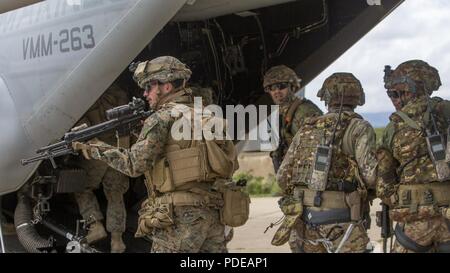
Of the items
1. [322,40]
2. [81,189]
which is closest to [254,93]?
[322,40]

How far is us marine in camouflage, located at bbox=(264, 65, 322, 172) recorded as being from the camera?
5.50 metres

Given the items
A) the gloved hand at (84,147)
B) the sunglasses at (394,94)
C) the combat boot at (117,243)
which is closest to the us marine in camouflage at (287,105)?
the sunglasses at (394,94)

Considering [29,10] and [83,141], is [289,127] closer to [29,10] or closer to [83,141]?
[83,141]

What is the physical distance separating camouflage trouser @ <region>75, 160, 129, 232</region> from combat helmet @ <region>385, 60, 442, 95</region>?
8.31 ft

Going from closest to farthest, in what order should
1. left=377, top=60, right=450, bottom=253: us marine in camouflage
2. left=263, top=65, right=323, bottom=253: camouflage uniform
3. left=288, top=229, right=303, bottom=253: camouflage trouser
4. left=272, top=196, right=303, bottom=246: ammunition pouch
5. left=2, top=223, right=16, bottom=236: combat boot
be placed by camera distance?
1. left=377, top=60, right=450, bottom=253: us marine in camouflage
2. left=272, top=196, right=303, bottom=246: ammunition pouch
3. left=288, top=229, right=303, bottom=253: camouflage trouser
4. left=263, top=65, right=323, bottom=253: camouflage uniform
5. left=2, top=223, right=16, bottom=236: combat boot

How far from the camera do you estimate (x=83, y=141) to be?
4828 mm

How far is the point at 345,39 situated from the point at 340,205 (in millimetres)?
2039

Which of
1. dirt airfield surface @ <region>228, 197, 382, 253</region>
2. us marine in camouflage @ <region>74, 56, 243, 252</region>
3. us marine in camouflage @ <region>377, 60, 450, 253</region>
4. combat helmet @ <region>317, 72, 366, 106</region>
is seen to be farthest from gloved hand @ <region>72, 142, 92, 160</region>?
dirt airfield surface @ <region>228, 197, 382, 253</region>

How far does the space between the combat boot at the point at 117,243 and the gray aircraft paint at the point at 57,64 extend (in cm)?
88

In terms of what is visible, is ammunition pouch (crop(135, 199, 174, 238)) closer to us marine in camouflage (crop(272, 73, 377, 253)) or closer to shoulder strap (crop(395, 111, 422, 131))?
us marine in camouflage (crop(272, 73, 377, 253))

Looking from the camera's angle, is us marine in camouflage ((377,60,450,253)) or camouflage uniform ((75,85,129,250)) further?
camouflage uniform ((75,85,129,250))

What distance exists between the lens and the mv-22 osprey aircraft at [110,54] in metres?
5.16

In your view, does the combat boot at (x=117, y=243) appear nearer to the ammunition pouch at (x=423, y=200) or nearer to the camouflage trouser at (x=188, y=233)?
the camouflage trouser at (x=188, y=233)

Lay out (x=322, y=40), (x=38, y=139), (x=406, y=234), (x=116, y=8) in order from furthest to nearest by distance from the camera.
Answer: (x=322, y=40) < (x=38, y=139) < (x=116, y=8) < (x=406, y=234)
